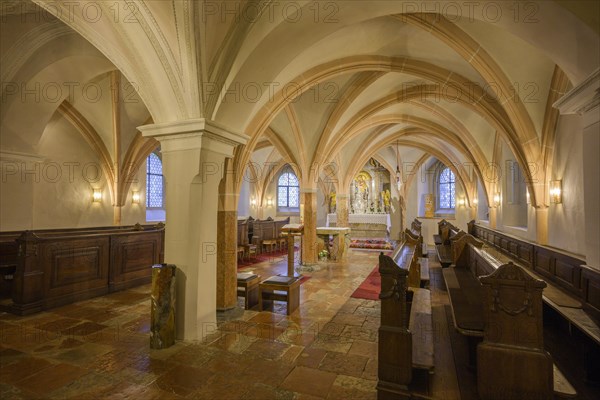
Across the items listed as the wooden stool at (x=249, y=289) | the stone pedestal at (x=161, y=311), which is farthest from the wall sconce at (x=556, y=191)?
the stone pedestal at (x=161, y=311)

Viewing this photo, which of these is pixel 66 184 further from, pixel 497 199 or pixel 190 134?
pixel 497 199

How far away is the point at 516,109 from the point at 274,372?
646 centimetres

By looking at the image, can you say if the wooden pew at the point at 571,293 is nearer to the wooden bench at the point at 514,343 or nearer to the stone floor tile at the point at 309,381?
the wooden bench at the point at 514,343

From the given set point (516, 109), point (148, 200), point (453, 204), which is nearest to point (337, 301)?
point (516, 109)

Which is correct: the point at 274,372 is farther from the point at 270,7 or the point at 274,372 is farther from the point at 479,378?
the point at 270,7

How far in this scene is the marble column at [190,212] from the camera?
3.82 m

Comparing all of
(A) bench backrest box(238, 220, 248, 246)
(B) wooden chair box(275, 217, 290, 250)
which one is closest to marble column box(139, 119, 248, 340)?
(A) bench backrest box(238, 220, 248, 246)

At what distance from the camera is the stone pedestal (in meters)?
3.59

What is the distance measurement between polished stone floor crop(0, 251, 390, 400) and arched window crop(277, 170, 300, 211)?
15.5 m

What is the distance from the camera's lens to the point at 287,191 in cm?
2075

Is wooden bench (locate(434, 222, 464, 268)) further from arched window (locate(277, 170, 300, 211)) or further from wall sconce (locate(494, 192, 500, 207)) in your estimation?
arched window (locate(277, 170, 300, 211))

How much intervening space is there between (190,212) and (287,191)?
55.5 ft

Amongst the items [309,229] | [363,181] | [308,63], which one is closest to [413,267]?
[308,63]

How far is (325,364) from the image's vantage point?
3277mm
